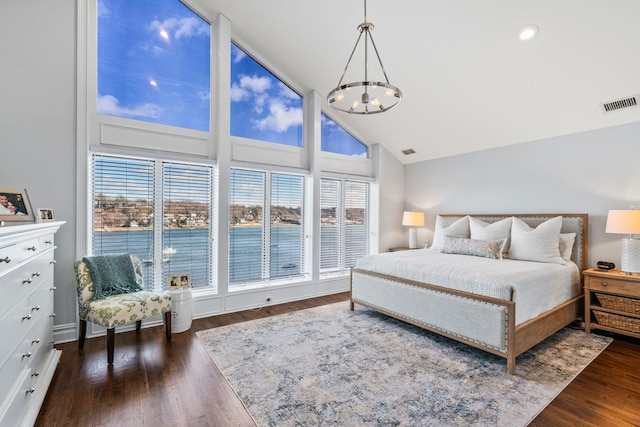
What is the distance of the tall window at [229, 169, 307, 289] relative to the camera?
168 inches

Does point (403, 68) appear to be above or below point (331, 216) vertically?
above

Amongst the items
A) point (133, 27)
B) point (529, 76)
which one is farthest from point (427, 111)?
point (133, 27)

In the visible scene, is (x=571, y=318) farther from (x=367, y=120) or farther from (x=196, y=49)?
(x=196, y=49)

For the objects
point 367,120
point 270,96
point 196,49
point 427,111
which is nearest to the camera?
point 196,49

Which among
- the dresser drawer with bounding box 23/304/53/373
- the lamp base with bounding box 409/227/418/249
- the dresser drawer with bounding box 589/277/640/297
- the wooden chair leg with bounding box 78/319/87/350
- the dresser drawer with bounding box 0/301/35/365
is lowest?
the wooden chair leg with bounding box 78/319/87/350

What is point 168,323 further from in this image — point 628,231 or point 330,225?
point 628,231

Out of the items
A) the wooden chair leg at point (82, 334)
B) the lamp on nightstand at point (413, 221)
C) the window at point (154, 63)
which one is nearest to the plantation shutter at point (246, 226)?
the window at point (154, 63)

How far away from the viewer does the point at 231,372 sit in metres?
2.53

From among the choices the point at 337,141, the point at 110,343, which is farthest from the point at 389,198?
the point at 110,343

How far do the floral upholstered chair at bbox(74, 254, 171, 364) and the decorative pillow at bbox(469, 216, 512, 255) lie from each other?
4.03 metres

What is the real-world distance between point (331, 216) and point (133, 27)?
372 centimetres

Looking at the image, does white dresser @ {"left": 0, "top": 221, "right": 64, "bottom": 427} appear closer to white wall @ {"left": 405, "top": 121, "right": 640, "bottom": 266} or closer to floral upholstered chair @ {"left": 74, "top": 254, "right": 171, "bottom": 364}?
floral upholstered chair @ {"left": 74, "top": 254, "right": 171, "bottom": 364}

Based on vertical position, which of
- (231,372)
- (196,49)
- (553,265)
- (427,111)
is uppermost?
(196,49)

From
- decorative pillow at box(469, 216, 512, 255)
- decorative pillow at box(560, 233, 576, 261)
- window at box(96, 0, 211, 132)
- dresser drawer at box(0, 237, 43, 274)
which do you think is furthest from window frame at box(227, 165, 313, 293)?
→ decorative pillow at box(560, 233, 576, 261)
